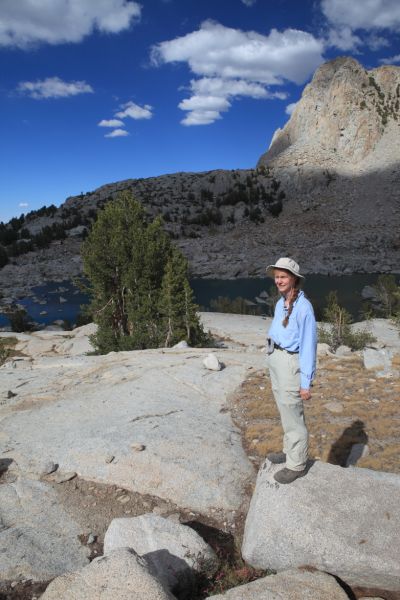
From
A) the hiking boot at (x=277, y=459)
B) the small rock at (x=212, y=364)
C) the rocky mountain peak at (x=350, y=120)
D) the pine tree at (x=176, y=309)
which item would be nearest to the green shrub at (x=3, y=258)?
the pine tree at (x=176, y=309)

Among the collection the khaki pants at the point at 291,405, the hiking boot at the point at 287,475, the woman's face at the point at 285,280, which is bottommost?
the hiking boot at the point at 287,475

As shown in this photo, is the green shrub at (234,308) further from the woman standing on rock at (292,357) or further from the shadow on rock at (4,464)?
the woman standing on rock at (292,357)

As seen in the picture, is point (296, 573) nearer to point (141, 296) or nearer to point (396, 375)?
point (396, 375)

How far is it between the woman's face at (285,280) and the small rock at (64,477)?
5230mm

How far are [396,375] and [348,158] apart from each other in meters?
114

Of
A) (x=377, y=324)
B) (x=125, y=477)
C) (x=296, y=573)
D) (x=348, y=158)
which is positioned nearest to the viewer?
(x=296, y=573)

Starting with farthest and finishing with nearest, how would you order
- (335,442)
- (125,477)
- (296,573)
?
1. (335,442)
2. (125,477)
3. (296,573)

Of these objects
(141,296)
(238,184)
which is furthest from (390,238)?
(141,296)

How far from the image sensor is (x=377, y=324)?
101ft

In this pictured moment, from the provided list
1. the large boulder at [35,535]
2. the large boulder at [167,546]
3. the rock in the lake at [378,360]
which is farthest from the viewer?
the rock in the lake at [378,360]

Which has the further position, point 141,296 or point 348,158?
point 348,158

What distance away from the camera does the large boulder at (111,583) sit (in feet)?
12.8

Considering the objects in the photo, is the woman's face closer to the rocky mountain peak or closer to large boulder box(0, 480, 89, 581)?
large boulder box(0, 480, 89, 581)

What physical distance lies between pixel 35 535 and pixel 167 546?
6.78 ft
